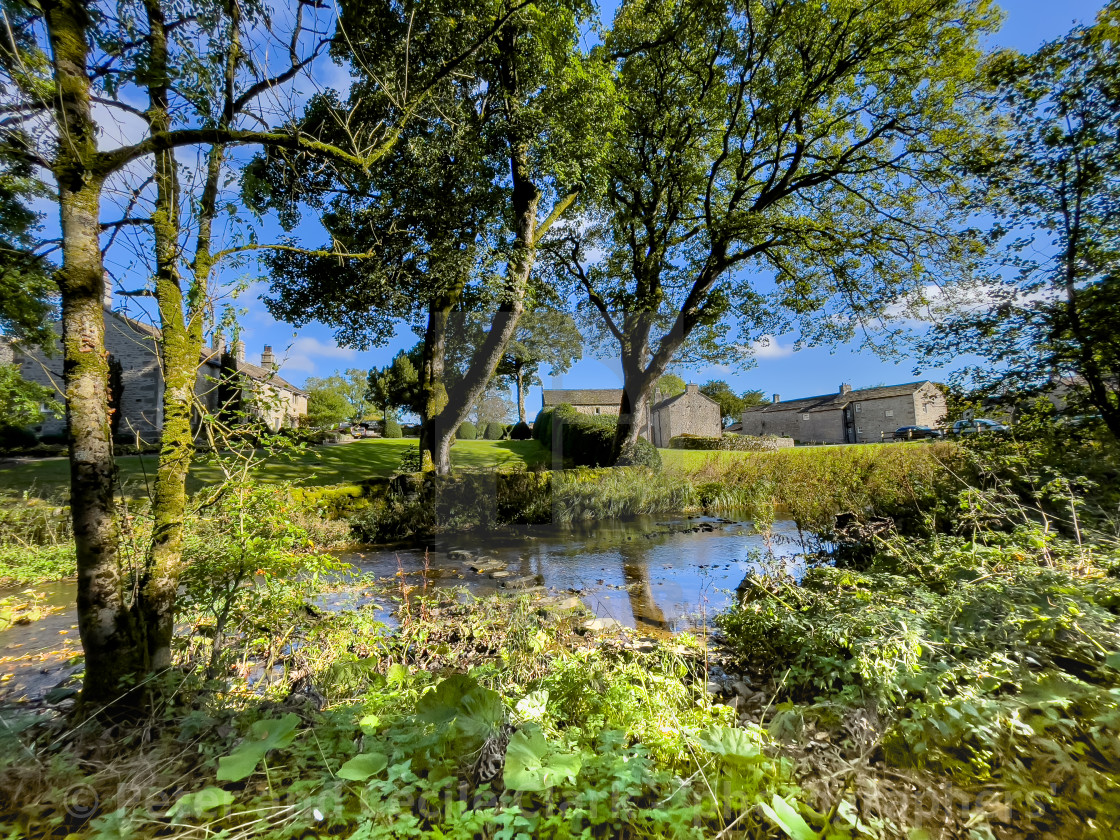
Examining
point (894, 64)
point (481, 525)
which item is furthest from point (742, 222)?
point (481, 525)

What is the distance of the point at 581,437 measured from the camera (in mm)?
19359

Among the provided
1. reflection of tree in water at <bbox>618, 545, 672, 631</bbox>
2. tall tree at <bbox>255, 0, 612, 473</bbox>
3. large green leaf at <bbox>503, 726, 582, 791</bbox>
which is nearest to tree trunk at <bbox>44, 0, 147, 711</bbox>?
large green leaf at <bbox>503, 726, 582, 791</bbox>

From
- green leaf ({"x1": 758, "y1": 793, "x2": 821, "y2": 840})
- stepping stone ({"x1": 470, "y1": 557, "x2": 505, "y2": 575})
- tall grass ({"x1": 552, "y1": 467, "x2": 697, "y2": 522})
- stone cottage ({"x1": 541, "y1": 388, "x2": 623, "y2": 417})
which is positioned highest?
stone cottage ({"x1": 541, "y1": 388, "x2": 623, "y2": 417})

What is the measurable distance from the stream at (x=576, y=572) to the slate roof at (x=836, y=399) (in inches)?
1351

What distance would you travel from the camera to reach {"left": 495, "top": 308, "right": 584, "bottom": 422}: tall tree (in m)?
17.5

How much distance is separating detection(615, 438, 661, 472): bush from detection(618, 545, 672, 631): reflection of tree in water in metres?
5.90

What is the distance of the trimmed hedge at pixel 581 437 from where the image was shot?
18.4 m

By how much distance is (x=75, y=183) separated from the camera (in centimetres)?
252

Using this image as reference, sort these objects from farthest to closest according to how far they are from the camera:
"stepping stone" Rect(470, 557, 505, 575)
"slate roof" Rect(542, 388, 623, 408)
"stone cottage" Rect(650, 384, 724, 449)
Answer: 1. "slate roof" Rect(542, 388, 623, 408)
2. "stone cottage" Rect(650, 384, 724, 449)
3. "stepping stone" Rect(470, 557, 505, 575)

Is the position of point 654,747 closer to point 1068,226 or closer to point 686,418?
point 1068,226

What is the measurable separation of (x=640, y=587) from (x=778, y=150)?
12.4 meters

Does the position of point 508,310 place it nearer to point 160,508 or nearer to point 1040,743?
point 160,508

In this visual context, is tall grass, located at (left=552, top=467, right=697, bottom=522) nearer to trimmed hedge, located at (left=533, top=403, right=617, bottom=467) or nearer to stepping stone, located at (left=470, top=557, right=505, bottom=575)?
trimmed hedge, located at (left=533, top=403, right=617, bottom=467)

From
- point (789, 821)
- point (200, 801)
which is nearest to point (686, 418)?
point (789, 821)
